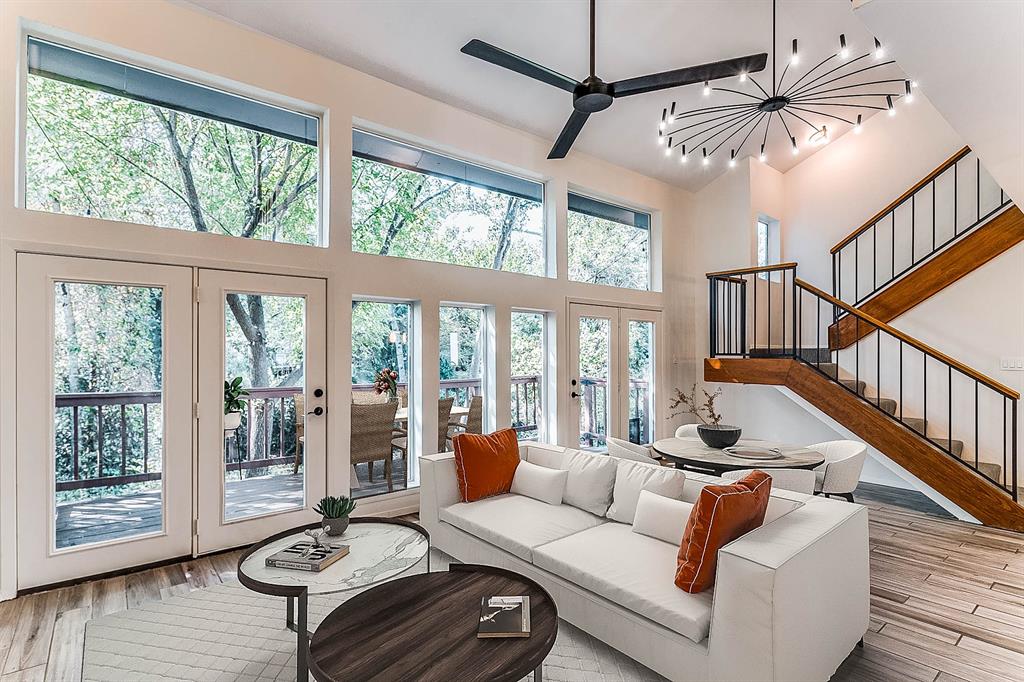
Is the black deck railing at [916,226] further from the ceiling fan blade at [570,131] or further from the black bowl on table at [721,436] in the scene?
the ceiling fan blade at [570,131]

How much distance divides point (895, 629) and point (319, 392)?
381cm

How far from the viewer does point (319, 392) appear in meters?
4.05

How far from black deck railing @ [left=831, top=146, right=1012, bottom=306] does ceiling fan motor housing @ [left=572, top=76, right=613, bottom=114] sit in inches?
157

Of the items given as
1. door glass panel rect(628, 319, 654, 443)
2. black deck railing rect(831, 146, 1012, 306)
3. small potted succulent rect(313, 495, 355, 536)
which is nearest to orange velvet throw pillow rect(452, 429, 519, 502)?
small potted succulent rect(313, 495, 355, 536)

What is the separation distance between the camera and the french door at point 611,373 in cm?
593

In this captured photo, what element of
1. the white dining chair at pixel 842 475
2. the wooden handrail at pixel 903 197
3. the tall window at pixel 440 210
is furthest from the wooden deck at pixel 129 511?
the wooden handrail at pixel 903 197

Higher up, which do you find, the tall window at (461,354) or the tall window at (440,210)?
the tall window at (440,210)

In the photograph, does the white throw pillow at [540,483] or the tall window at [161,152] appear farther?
the white throw pillow at [540,483]

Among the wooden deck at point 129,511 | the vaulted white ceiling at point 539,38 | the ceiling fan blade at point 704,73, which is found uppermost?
the vaulted white ceiling at point 539,38

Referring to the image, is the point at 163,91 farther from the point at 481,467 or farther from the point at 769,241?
the point at 769,241

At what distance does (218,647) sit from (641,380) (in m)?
5.27

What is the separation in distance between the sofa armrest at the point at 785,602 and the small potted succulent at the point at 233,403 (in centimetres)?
321

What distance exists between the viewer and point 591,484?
10.7 feet

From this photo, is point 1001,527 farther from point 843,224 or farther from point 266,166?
point 266,166
